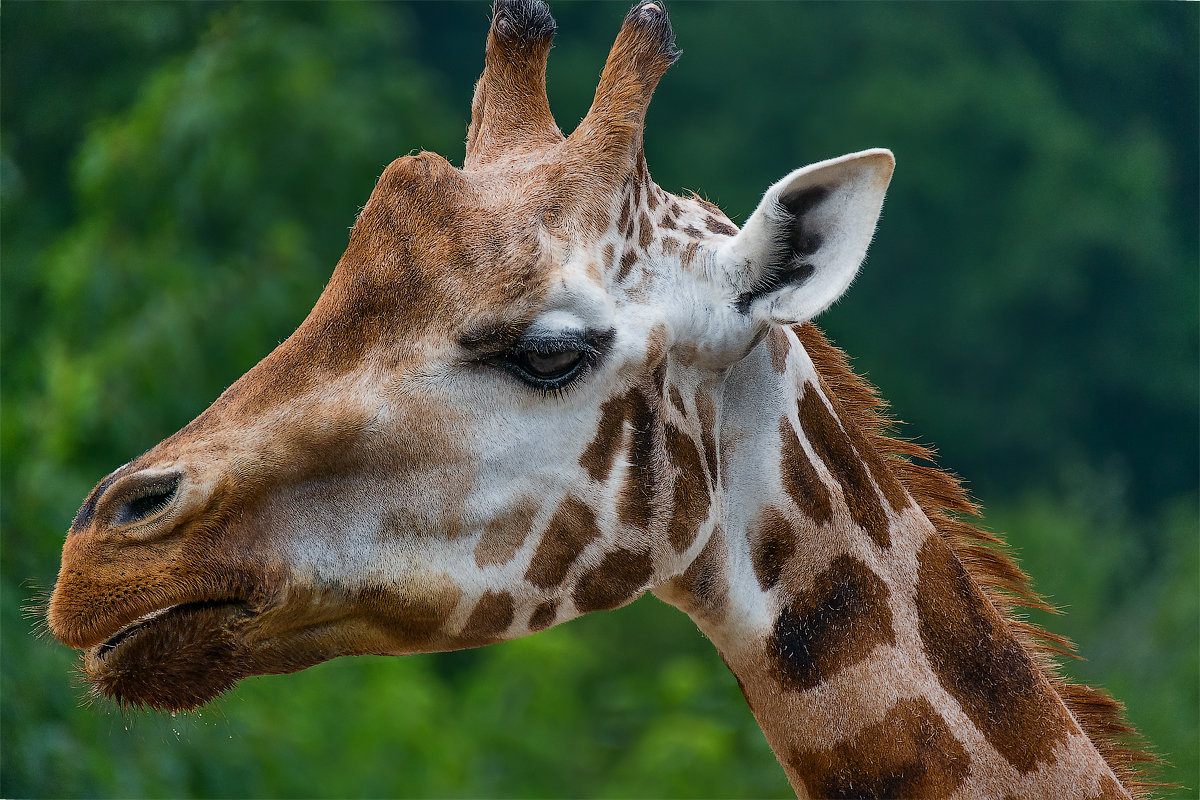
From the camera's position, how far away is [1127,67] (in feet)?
89.1

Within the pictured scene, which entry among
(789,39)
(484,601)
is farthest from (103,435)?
(789,39)

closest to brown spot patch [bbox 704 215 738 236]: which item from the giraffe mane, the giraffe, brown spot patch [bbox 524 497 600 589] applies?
the giraffe

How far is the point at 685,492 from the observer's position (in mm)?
3195

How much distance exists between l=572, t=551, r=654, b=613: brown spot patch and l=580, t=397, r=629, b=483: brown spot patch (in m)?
0.22

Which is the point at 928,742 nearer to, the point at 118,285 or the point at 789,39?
the point at 118,285

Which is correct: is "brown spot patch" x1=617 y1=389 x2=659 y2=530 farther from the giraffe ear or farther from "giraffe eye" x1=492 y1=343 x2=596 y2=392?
the giraffe ear

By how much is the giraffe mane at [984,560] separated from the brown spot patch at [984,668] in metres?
0.14

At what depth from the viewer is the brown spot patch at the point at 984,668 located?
10.6 feet

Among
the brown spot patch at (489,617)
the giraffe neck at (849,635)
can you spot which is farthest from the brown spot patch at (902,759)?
the brown spot patch at (489,617)

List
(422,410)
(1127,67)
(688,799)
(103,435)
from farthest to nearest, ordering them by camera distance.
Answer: (1127,67), (688,799), (103,435), (422,410)

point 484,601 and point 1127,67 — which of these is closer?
point 484,601

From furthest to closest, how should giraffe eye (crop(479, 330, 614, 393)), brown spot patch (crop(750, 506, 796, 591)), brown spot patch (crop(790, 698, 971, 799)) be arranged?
brown spot patch (crop(750, 506, 796, 591))
brown spot patch (crop(790, 698, 971, 799))
giraffe eye (crop(479, 330, 614, 393))

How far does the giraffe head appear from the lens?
112 inches

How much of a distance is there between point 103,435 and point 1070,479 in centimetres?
2004
